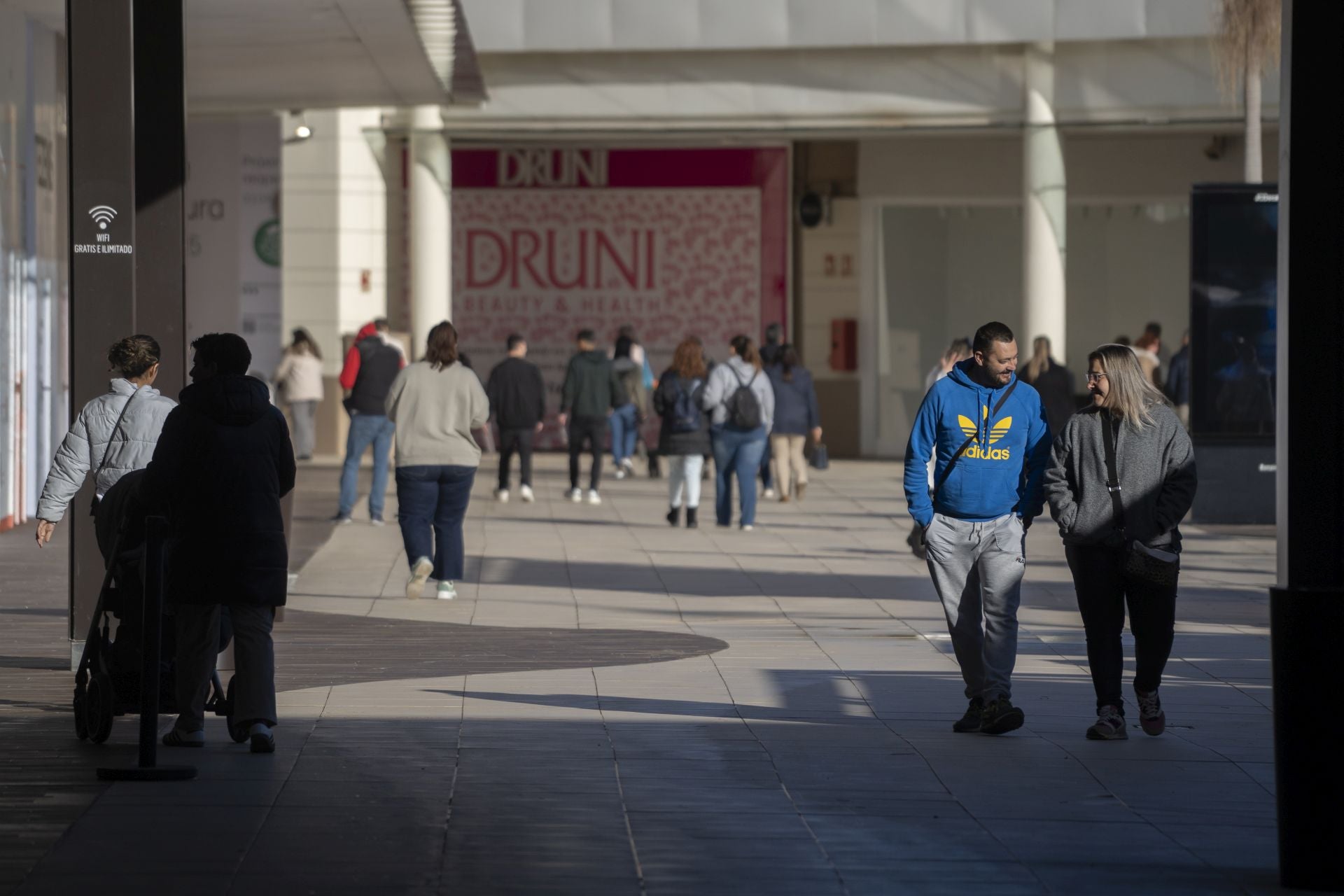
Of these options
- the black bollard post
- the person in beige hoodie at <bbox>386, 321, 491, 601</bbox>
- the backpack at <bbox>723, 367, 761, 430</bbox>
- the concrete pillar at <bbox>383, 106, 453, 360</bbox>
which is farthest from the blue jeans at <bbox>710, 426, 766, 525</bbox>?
Answer: the black bollard post

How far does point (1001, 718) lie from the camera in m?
7.93

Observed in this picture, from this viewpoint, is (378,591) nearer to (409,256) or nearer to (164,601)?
(164,601)

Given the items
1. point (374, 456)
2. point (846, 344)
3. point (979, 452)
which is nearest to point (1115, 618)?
point (979, 452)

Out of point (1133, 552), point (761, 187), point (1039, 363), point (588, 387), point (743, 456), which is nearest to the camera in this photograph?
point (1133, 552)

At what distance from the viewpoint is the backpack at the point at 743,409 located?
56.9 feet

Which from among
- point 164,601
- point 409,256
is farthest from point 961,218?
point 164,601

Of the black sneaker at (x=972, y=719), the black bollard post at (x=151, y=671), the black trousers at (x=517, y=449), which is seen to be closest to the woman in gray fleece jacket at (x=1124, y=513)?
the black sneaker at (x=972, y=719)

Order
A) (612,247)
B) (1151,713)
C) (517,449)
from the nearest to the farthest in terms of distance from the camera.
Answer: (1151,713), (517,449), (612,247)

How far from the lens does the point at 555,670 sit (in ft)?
31.6

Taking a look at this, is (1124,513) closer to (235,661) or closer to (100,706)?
(235,661)

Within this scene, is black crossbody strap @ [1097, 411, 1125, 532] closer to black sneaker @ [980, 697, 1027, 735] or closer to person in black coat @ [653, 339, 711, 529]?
black sneaker @ [980, 697, 1027, 735]

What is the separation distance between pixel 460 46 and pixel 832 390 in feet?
40.4

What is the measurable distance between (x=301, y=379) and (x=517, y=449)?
5419 millimetres

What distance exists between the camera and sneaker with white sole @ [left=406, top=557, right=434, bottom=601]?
41.0 feet
